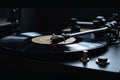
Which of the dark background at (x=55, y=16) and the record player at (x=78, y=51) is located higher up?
the dark background at (x=55, y=16)

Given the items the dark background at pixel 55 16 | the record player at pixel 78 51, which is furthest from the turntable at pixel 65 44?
the dark background at pixel 55 16

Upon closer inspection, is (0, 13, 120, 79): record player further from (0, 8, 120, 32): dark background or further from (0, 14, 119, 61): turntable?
(0, 8, 120, 32): dark background

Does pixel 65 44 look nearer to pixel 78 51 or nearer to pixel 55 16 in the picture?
pixel 78 51

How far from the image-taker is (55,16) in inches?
57.4

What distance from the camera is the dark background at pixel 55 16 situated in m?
1.31

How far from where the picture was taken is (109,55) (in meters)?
0.61

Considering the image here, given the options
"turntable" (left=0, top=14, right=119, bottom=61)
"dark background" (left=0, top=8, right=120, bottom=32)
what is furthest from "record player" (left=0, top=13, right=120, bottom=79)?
"dark background" (left=0, top=8, right=120, bottom=32)

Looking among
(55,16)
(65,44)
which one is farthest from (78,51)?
(55,16)

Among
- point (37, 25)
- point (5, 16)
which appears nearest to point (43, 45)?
point (5, 16)

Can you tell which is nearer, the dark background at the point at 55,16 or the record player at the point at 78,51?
the record player at the point at 78,51

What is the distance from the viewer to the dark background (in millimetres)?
1309

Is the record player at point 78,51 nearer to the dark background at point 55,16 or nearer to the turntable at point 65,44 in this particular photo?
the turntable at point 65,44

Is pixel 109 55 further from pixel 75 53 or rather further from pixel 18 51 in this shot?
pixel 18 51

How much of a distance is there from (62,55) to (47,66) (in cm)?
7
